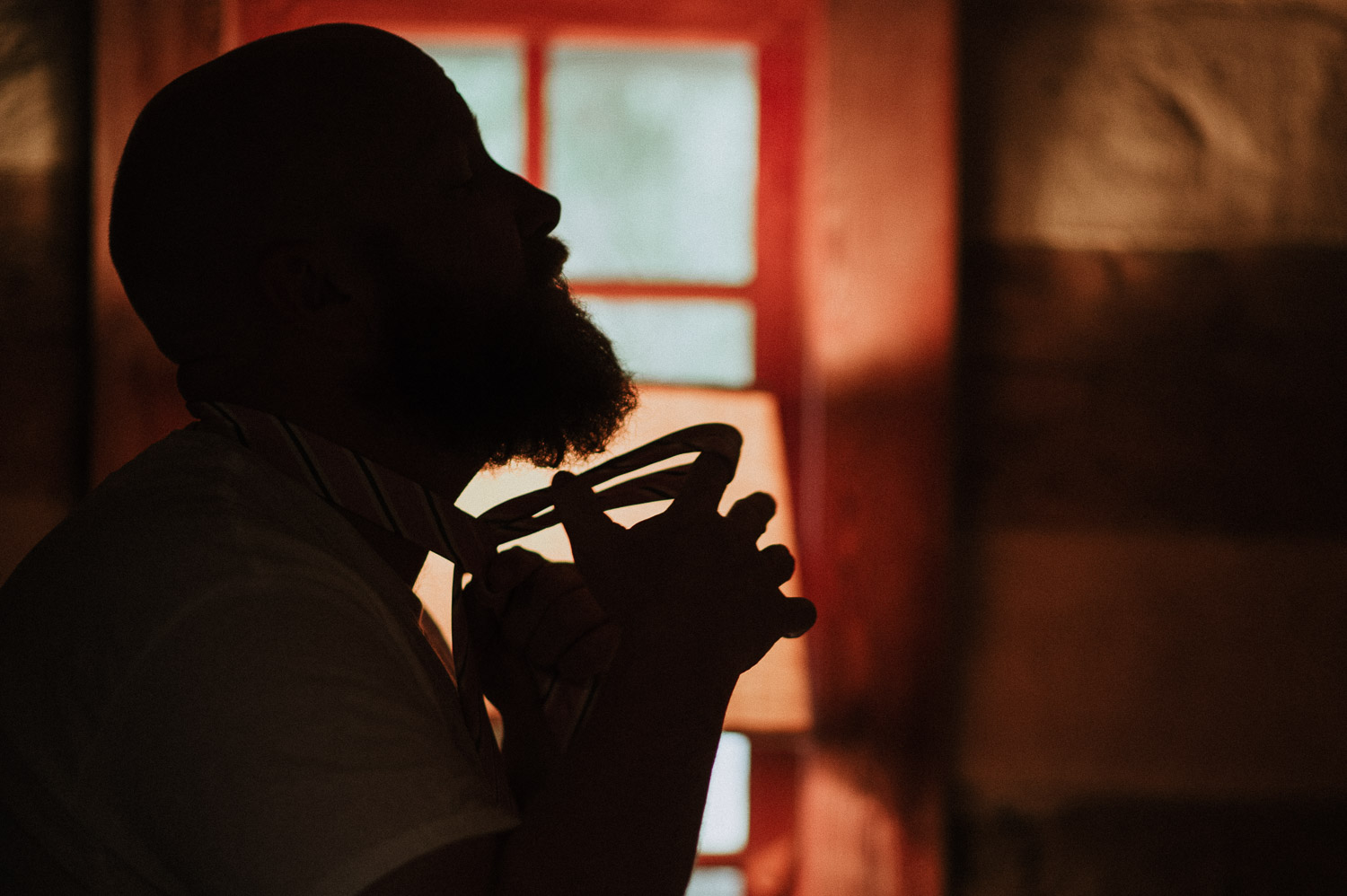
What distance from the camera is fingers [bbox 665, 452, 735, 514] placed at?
654 mm

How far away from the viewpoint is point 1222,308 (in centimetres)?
121

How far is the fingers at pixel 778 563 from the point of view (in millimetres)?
648

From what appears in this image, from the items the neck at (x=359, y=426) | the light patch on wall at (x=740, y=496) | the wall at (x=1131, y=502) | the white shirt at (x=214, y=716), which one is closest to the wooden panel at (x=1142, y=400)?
the wall at (x=1131, y=502)

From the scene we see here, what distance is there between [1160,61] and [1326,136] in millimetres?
254

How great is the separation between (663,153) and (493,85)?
274 mm

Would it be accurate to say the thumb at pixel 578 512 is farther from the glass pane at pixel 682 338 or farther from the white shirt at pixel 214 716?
the glass pane at pixel 682 338

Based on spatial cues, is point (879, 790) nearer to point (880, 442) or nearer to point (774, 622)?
point (880, 442)

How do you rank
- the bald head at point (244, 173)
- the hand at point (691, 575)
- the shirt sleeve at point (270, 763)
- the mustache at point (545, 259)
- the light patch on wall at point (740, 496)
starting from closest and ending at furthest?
1. the shirt sleeve at point (270, 763)
2. the hand at point (691, 575)
3. the bald head at point (244, 173)
4. the mustache at point (545, 259)
5. the light patch on wall at point (740, 496)

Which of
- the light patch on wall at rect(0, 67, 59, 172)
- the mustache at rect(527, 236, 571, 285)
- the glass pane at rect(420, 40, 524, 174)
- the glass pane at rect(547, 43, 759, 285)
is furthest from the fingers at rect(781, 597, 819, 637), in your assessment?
the light patch on wall at rect(0, 67, 59, 172)

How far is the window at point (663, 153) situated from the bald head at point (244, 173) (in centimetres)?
64

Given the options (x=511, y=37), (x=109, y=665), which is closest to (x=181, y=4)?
(x=511, y=37)

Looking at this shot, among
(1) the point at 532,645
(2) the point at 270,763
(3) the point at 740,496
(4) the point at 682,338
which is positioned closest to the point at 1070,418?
(3) the point at 740,496

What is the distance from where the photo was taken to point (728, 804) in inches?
53.9

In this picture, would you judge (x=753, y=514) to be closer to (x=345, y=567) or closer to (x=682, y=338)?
(x=345, y=567)
